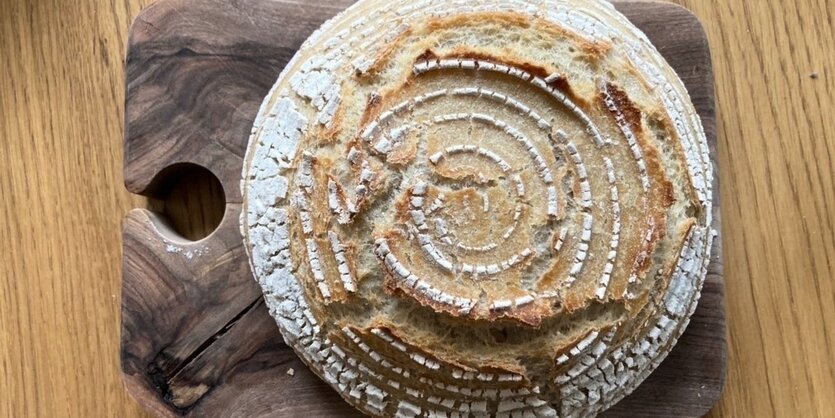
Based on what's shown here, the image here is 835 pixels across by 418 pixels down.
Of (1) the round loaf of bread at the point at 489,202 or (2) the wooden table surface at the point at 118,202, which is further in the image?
(2) the wooden table surface at the point at 118,202

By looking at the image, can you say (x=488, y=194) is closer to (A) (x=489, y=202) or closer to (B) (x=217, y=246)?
(A) (x=489, y=202)

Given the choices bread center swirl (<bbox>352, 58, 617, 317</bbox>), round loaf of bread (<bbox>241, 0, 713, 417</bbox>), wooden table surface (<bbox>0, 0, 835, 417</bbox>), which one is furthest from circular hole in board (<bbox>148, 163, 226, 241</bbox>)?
bread center swirl (<bbox>352, 58, 617, 317</bbox>)

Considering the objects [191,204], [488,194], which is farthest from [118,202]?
[488,194]

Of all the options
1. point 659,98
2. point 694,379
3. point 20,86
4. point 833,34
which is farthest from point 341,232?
point 833,34

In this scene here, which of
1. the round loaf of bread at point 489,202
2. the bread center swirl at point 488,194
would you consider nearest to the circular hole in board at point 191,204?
the round loaf of bread at point 489,202

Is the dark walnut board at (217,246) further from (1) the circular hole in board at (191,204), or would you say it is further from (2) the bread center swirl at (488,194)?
(2) the bread center swirl at (488,194)

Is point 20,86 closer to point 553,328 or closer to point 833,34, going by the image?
point 553,328
